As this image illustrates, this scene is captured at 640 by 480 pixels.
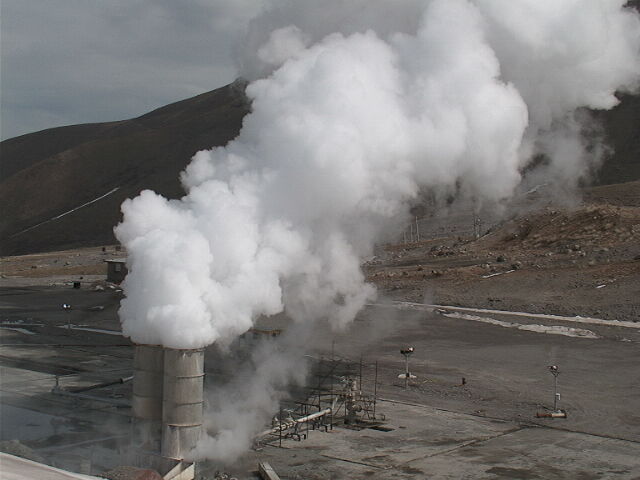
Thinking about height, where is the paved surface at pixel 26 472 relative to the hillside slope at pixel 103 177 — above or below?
below

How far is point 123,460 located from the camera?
1909 centimetres

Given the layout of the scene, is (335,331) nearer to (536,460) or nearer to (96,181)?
(536,460)

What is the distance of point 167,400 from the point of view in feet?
60.6

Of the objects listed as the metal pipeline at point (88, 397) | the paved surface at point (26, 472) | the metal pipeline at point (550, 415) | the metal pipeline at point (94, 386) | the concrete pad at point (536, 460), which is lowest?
the concrete pad at point (536, 460)

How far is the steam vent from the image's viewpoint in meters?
18.4

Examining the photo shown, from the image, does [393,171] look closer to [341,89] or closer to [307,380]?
[341,89]

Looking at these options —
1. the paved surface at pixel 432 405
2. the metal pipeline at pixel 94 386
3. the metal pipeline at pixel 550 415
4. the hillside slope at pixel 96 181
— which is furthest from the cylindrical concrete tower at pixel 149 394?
the hillside slope at pixel 96 181

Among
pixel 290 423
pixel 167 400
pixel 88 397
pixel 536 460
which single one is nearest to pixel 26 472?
pixel 167 400

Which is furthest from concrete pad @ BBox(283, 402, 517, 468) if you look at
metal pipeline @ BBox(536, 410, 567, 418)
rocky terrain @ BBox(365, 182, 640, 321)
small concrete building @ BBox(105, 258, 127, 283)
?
small concrete building @ BBox(105, 258, 127, 283)

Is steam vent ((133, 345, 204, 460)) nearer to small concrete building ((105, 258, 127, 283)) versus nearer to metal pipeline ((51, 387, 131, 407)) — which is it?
metal pipeline ((51, 387, 131, 407))

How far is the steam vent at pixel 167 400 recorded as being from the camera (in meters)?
18.4

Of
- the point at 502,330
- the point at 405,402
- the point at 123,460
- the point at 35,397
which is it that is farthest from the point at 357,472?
the point at 502,330

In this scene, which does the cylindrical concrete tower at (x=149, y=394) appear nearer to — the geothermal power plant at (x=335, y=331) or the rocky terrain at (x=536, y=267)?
the geothermal power plant at (x=335, y=331)

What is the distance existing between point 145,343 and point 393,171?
383 inches
